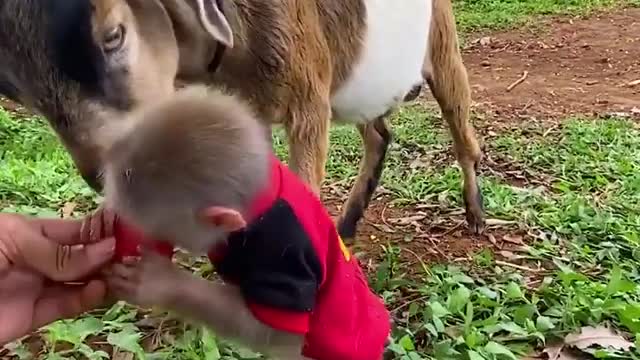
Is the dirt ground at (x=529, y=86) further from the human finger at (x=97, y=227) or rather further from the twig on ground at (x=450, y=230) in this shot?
the human finger at (x=97, y=227)

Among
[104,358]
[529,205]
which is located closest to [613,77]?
[529,205]

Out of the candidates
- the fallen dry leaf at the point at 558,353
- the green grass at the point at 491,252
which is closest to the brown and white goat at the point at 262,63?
the green grass at the point at 491,252

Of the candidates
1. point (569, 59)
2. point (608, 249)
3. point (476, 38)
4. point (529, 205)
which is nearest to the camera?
point (608, 249)

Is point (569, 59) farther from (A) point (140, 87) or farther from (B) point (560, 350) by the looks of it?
(A) point (140, 87)

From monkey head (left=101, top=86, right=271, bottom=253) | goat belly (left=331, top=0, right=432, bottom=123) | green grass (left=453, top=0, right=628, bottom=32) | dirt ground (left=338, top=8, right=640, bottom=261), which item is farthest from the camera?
green grass (left=453, top=0, right=628, bottom=32)

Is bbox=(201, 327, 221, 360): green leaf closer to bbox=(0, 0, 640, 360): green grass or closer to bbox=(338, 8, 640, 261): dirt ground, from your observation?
bbox=(0, 0, 640, 360): green grass

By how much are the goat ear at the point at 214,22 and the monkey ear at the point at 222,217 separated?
2.91 ft

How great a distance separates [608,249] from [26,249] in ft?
7.48

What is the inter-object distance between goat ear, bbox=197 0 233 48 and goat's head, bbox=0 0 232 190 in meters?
0.21

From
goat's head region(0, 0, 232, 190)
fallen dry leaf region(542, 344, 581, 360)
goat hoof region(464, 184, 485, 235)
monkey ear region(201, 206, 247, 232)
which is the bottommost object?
goat hoof region(464, 184, 485, 235)

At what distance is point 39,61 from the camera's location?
2.67m

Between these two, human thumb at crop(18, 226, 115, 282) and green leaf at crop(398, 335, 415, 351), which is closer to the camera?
human thumb at crop(18, 226, 115, 282)

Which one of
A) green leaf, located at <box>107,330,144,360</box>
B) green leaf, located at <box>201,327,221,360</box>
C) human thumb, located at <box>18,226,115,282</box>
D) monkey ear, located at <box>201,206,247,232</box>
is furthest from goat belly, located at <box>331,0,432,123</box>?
monkey ear, located at <box>201,206,247,232</box>

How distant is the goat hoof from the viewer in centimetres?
436
